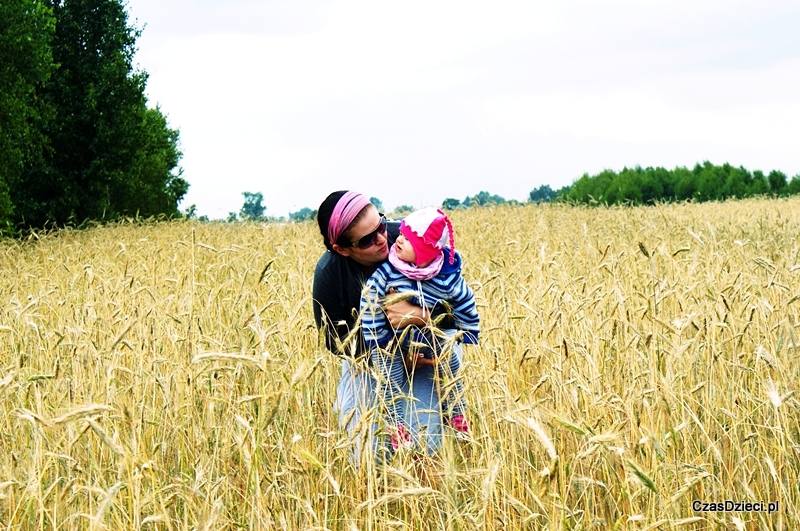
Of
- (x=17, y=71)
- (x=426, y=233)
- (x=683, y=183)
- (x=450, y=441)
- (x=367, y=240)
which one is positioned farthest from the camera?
(x=683, y=183)

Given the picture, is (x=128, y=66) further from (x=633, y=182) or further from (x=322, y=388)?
(x=633, y=182)

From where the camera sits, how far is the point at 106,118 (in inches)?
718

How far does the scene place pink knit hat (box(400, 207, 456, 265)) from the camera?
2699mm

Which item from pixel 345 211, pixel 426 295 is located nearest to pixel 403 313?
pixel 426 295

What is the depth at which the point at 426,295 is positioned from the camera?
2805 millimetres

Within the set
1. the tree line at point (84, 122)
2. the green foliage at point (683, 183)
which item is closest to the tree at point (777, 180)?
the green foliage at point (683, 183)

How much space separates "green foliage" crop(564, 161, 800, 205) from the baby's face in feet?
96.6

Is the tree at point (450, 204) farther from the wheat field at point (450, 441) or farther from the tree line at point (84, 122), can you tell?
the wheat field at point (450, 441)

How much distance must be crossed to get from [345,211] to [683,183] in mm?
32480

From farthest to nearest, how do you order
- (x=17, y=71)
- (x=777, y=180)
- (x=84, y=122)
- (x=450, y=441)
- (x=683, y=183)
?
1. (x=683, y=183)
2. (x=777, y=180)
3. (x=84, y=122)
4. (x=17, y=71)
5. (x=450, y=441)

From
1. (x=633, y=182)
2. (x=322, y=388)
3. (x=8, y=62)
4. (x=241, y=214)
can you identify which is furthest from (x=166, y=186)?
(x=322, y=388)

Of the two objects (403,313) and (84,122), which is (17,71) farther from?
(403,313)

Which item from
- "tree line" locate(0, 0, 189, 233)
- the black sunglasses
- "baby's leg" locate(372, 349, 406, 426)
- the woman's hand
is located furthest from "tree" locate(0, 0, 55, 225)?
the woman's hand

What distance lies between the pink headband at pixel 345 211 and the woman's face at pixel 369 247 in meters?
0.03
